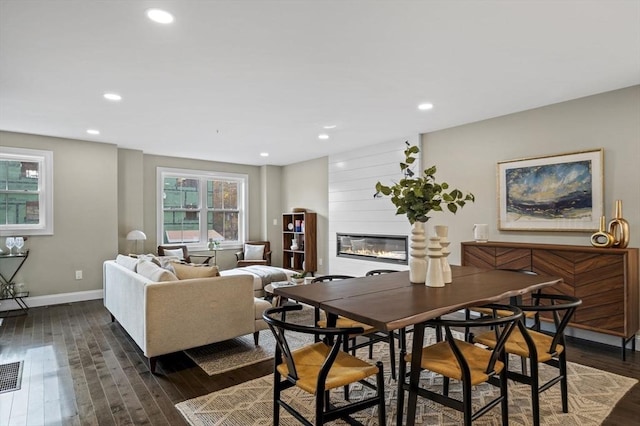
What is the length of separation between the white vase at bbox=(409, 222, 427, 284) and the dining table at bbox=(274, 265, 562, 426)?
77mm

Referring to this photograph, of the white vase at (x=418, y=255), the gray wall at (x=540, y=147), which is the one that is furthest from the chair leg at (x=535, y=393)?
the gray wall at (x=540, y=147)

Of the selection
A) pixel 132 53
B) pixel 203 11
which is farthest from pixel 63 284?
pixel 203 11

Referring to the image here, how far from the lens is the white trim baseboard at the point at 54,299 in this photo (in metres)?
5.02

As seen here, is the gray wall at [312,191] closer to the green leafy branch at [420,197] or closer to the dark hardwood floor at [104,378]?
the dark hardwood floor at [104,378]

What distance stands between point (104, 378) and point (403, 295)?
2.47 metres

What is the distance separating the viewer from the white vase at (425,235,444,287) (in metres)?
2.32

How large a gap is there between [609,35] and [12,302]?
7232mm

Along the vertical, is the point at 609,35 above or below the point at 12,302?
above

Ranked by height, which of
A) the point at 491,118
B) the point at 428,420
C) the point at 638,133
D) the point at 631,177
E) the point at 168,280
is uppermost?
the point at 491,118

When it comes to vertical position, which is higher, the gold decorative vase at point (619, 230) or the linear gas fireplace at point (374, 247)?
the gold decorative vase at point (619, 230)

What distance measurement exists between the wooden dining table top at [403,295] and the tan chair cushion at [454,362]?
1.04 feet

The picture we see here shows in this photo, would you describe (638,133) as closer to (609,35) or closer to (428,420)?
(609,35)

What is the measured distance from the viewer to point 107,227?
5.79 metres

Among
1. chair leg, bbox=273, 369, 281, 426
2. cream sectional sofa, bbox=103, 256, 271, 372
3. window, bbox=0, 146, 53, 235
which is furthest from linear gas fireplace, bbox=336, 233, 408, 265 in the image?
window, bbox=0, 146, 53, 235
